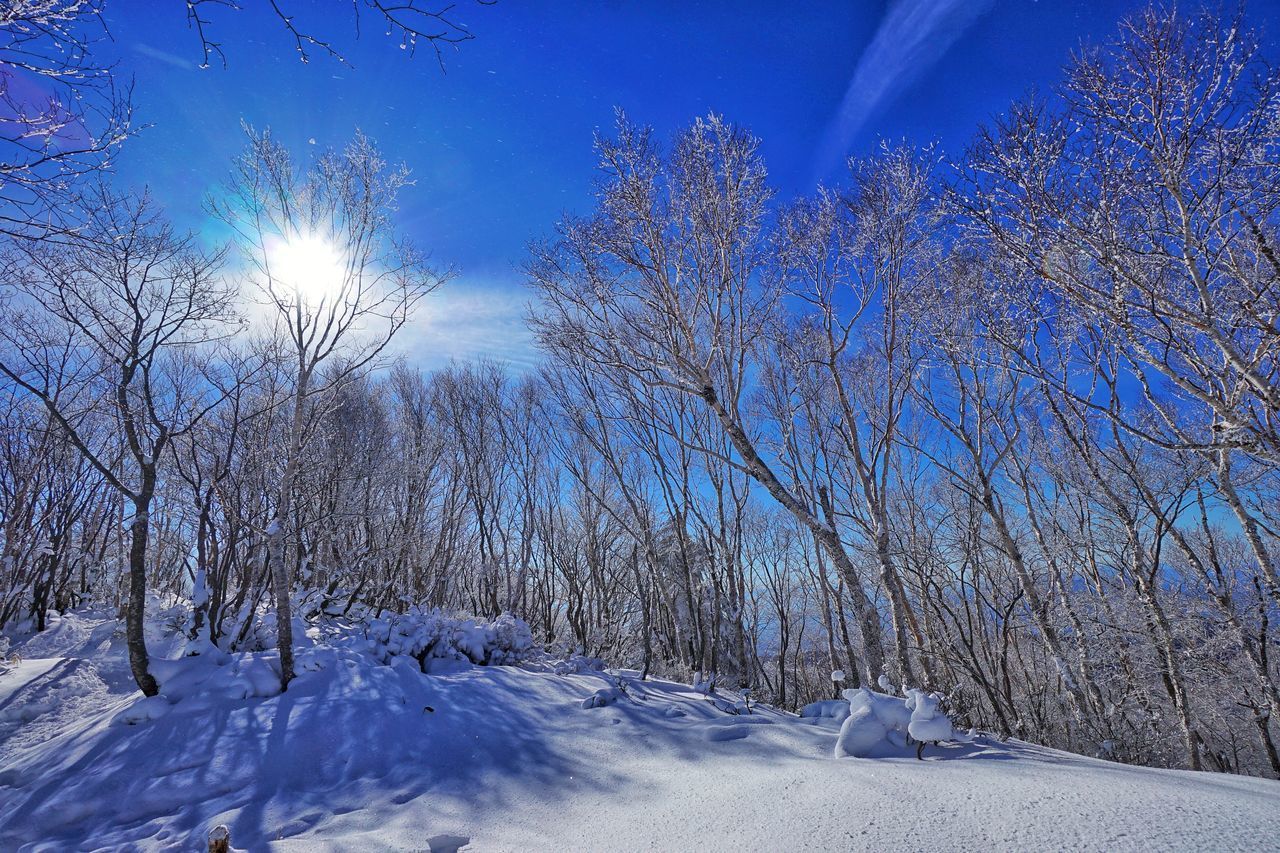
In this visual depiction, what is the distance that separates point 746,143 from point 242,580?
10.0 metres

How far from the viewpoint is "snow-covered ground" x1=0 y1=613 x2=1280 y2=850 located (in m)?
2.23

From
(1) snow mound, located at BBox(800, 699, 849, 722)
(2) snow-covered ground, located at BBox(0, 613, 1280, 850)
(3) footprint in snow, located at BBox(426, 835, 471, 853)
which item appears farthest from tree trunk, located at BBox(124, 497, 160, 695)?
(1) snow mound, located at BBox(800, 699, 849, 722)

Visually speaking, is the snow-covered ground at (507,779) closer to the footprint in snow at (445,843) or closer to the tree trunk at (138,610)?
the footprint in snow at (445,843)

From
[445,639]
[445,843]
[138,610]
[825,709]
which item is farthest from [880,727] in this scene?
[138,610]

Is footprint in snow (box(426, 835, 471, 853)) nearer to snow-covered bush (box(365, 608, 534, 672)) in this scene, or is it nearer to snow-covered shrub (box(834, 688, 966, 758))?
snow-covered shrub (box(834, 688, 966, 758))

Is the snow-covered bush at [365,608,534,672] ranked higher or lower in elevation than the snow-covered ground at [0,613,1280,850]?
higher

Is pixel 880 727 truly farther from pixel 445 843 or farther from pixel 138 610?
pixel 138 610

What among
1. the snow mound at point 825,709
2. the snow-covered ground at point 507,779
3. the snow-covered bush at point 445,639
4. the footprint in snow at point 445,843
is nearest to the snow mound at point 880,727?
the snow-covered ground at point 507,779

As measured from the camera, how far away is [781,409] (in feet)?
35.7

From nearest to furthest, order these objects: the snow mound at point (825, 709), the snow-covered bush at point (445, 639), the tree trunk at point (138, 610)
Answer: the snow mound at point (825, 709) < the tree trunk at point (138, 610) < the snow-covered bush at point (445, 639)

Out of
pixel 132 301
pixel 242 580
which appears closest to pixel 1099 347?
pixel 132 301

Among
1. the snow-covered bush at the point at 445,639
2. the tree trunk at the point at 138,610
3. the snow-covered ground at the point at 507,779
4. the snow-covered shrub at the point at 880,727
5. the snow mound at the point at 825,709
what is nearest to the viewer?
the snow-covered ground at the point at 507,779

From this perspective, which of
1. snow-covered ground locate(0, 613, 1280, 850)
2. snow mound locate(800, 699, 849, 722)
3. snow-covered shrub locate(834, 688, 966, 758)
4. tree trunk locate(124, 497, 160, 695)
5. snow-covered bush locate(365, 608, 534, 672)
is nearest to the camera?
snow-covered ground locate(0, 613, 1280, 850)

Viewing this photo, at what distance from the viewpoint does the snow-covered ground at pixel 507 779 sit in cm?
223
